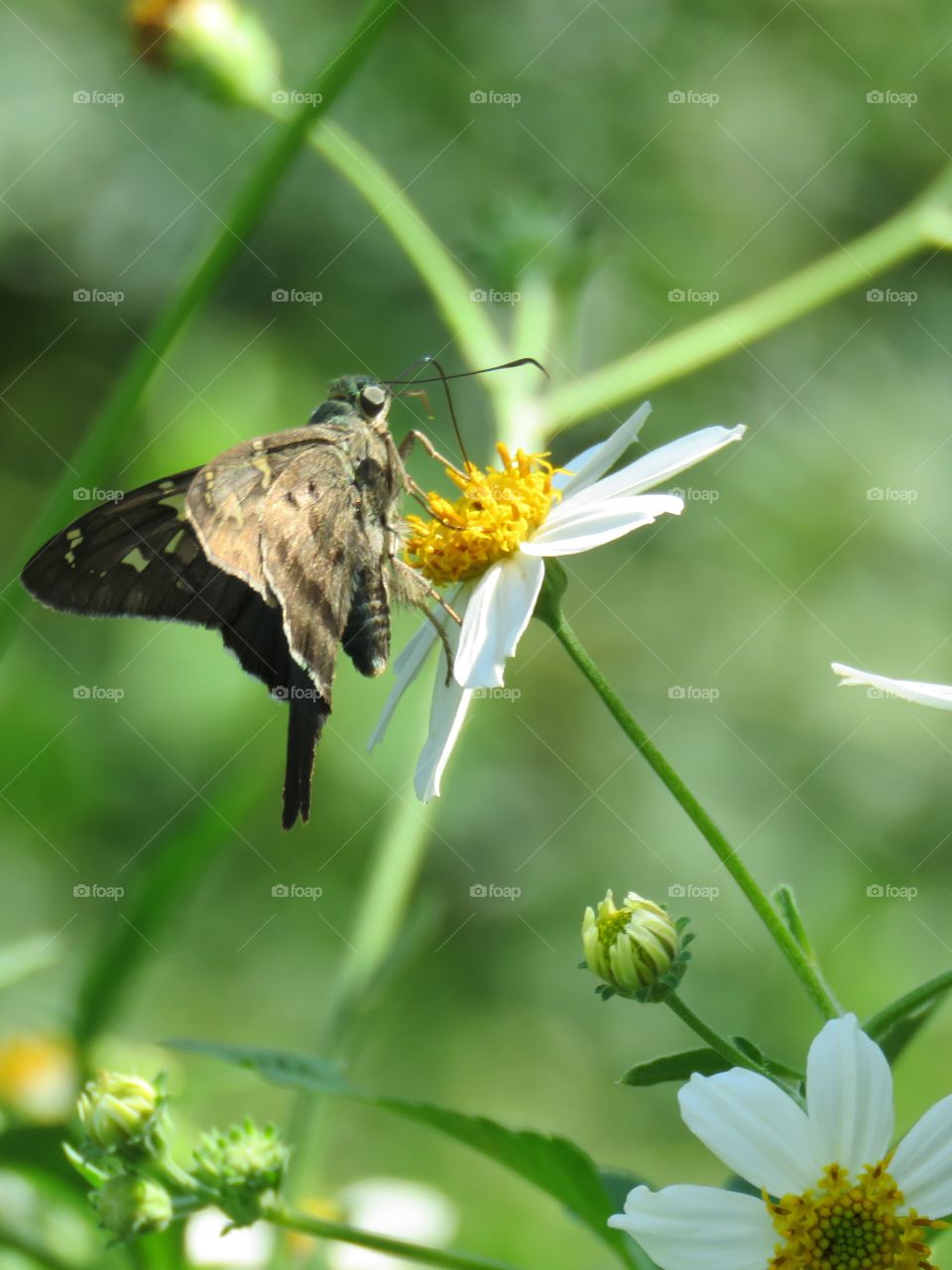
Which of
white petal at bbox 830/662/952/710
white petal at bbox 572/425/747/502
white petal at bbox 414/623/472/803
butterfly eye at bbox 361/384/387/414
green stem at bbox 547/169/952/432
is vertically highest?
green stem at bbox 547/169/952/432

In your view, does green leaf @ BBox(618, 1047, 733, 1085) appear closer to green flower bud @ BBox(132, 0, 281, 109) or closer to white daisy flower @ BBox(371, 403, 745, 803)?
white daisy flower @ BBox(371, 403, 745, 803)

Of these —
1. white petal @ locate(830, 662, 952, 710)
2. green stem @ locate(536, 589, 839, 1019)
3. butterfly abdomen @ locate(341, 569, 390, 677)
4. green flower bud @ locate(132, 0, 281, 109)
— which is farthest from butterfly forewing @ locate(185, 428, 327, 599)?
green flower bud @ locate(132, 0, 281, 109)

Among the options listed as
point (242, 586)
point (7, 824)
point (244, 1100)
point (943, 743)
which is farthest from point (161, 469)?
point (943, 743)

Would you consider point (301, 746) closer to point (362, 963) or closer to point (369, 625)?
point (369, 625)

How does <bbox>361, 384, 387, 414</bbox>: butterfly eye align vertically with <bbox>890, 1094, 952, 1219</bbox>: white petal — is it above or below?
above

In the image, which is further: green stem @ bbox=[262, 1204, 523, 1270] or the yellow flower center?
the yellow flower center

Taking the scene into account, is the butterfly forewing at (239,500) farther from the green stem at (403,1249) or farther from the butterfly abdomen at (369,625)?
the green stem at (403,1249)
